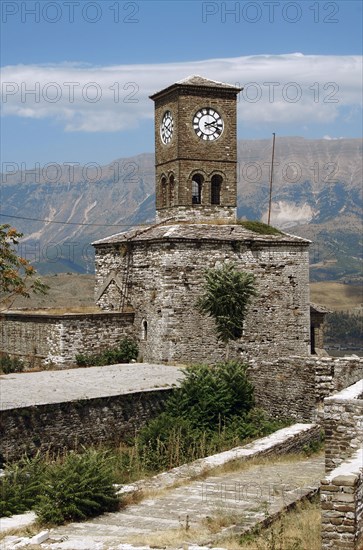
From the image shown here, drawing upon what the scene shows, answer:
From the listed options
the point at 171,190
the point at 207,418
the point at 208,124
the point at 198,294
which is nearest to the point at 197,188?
the point at 171,190

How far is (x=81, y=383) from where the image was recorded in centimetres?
2558

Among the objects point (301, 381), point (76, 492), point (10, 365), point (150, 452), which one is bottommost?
point (150, 452)

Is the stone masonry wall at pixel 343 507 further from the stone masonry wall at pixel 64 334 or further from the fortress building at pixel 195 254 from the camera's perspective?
the stone masonry wall at pixel 64 334

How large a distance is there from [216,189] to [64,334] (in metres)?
9.39

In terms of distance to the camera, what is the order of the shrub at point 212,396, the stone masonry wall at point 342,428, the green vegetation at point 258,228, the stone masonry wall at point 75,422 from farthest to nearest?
the green vegetation at point 258,228 < the shrub at point 212,396 < the stone masonry wall at point 75,422 < the stone masonry wall at point 342,428

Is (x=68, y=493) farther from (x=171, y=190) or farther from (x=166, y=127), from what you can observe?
(x=166, y=127)

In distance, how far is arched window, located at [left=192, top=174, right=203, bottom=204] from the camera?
34.6m

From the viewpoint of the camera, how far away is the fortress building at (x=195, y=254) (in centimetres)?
3045

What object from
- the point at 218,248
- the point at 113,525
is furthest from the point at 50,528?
the point at 218,248

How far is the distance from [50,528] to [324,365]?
Result: 1090cm

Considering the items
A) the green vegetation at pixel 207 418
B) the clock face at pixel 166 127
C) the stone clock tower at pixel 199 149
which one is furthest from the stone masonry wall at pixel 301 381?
the clock face at pixel 166 127

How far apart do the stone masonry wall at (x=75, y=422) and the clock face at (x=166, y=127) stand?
14285 millimetres

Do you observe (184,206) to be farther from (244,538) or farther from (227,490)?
(244,538)

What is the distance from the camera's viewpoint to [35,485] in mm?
14844
